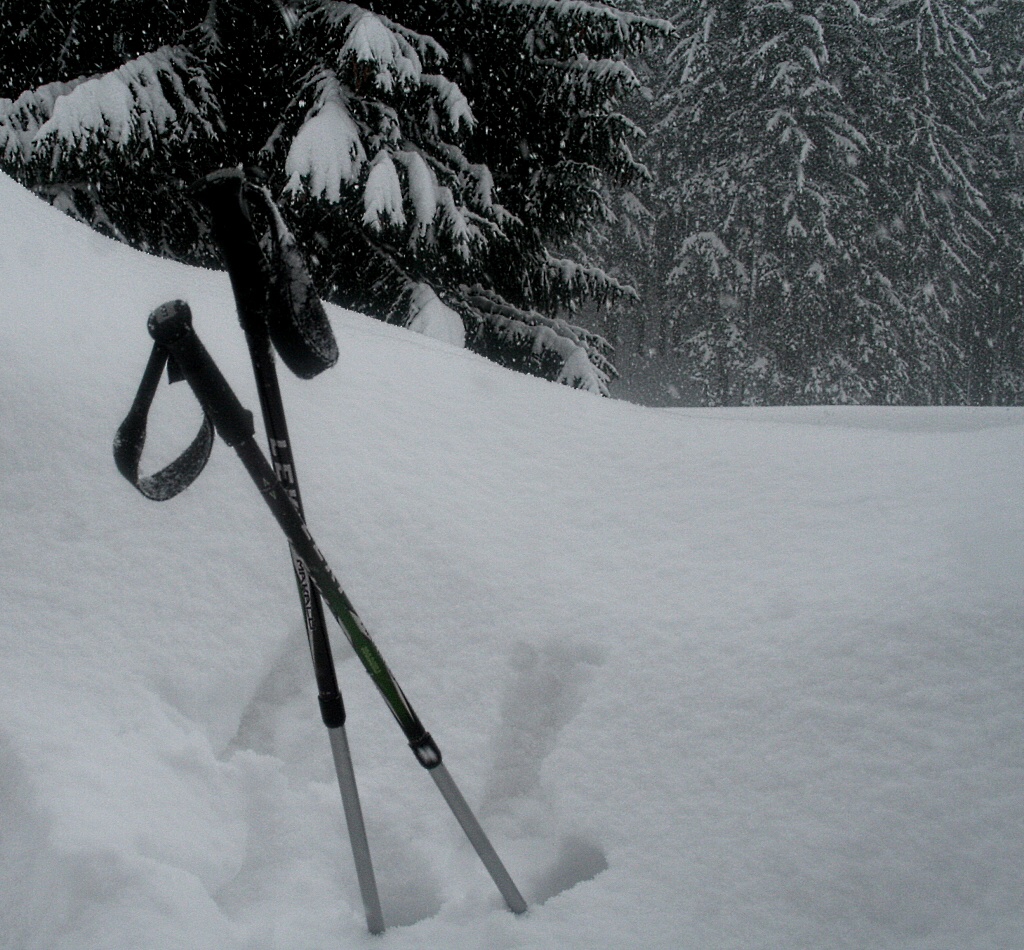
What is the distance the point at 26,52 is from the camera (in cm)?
688

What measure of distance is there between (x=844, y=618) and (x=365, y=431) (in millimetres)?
1516

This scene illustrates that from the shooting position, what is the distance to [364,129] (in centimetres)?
636

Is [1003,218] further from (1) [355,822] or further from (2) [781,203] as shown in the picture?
(1) [355,822]

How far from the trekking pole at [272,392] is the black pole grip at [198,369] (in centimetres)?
6

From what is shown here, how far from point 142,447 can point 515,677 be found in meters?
1.04

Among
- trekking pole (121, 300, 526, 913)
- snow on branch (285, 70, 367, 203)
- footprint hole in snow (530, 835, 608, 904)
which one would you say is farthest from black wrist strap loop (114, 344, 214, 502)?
snow on branch (285, 70, 367, 203)

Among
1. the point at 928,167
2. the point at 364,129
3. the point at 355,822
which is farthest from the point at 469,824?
the point at 928,167

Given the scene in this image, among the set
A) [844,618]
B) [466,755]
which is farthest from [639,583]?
[466,755]

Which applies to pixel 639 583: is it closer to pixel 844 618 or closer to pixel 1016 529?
pixel 844 618

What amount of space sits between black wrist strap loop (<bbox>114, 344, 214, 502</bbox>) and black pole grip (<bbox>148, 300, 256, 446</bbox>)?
0.04 m

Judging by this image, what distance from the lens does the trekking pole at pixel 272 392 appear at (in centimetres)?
127

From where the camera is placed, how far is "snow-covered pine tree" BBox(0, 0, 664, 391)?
5.90m

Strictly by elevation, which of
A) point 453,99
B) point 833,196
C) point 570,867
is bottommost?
point 570,867

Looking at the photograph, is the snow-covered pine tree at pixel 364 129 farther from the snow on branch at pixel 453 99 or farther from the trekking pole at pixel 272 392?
the trekking pole at pixel 272 392
